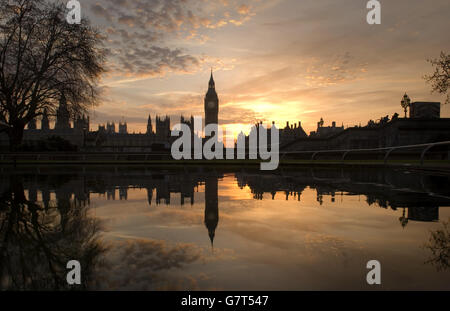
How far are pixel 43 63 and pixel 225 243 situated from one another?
27.3 m

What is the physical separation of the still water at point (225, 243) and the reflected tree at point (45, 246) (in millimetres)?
11

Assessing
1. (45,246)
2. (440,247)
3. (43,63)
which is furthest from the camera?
(43,63)

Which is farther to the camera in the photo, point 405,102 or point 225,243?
point 405,102

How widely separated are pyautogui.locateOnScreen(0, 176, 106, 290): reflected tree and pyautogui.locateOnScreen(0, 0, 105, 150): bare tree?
23106mm

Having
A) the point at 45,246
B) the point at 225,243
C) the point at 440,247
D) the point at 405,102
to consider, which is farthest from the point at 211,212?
the point at 405,102

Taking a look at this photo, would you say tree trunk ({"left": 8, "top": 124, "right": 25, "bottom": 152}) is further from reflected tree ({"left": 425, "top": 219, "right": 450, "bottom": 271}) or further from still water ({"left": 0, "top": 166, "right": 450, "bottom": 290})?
reflected tree ({"left": 425, "top": 219, "right": 450, "bottom": 271})

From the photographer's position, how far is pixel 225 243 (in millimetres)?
3789

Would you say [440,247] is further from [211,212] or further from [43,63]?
[43,63]

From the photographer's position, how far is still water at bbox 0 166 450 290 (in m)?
2.67

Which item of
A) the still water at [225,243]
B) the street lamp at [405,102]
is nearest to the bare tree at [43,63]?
the still water at [225,243]

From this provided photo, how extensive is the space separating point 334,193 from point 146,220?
5.42m

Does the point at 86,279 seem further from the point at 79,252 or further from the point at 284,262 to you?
Result: the point at 284,262

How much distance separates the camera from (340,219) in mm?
5105
